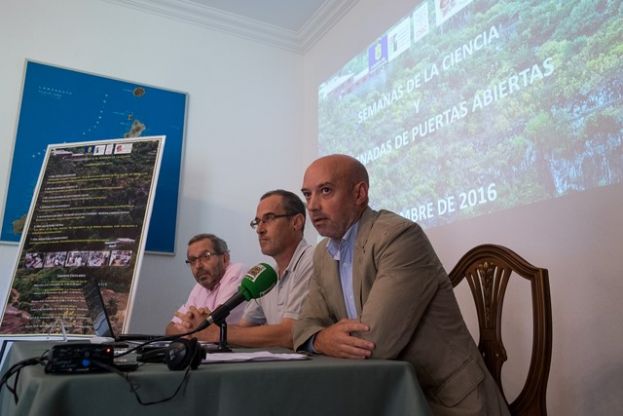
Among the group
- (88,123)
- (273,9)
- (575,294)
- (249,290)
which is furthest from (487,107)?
(88,123)

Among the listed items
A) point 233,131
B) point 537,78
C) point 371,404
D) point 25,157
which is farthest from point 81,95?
point 371,404

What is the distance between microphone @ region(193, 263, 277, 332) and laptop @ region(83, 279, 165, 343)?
0.65m

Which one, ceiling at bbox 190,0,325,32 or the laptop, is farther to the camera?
ceiling at bbox 190,0,325,32

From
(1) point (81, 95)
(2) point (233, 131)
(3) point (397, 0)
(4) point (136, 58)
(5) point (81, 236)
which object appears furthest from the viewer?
(2) point (233, 131)

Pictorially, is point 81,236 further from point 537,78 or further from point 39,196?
point 537,78

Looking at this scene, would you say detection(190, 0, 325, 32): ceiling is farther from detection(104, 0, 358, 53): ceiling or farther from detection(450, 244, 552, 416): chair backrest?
detection(450, 244, 552, 416): chair backrest

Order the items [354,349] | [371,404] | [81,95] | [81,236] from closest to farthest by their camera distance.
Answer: [371,404] → [354,349] → [81,236] → [81,95]

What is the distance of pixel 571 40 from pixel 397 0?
152 centimetres

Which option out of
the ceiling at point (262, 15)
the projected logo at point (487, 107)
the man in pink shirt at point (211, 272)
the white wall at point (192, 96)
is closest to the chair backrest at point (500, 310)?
the projected logo at point (487, 107)

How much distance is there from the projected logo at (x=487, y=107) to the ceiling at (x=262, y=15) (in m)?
0.76

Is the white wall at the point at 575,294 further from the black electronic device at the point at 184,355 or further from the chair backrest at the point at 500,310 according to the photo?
the black electronic device at the point at 184,355

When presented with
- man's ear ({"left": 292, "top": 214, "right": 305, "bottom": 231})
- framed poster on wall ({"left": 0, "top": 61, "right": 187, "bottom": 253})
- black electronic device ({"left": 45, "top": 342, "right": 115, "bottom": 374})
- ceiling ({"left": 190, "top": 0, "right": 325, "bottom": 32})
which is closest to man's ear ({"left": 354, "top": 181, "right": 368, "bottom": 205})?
man's ear ({"left": 292, "top": 214, "right": 305, "bottom": 231})

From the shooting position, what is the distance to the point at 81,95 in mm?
3471

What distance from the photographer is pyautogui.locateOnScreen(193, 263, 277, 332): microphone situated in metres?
1.29
